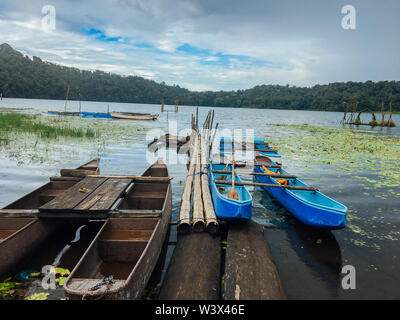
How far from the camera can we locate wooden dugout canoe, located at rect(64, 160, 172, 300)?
3454 mm

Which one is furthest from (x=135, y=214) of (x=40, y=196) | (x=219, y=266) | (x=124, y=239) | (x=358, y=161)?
(x=358, y=161)

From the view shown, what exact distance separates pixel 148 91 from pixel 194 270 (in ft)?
509

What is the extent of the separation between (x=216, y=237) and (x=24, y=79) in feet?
411

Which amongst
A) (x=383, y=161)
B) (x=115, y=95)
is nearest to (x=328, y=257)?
(x=383, y=161)

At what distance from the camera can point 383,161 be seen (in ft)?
55.2

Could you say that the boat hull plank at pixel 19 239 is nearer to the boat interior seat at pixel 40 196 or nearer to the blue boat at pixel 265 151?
the boat interior seat at pixel 40 196

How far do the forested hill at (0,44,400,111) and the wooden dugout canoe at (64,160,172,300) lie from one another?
337 ft

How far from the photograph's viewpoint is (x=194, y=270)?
15.6ft

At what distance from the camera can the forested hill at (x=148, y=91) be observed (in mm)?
103562

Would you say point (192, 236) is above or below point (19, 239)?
below

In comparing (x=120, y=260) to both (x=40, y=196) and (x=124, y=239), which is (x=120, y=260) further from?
(x=40, y=196)

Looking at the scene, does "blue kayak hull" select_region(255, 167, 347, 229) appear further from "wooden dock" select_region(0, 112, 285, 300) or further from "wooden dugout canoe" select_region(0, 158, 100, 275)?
"wooden dugout canoe" select_region(0, 158, 100, 275)

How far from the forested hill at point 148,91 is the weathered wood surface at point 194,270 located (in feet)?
338
